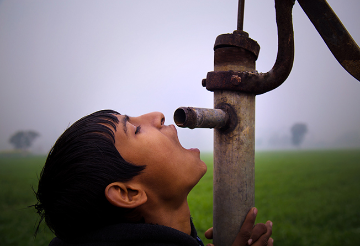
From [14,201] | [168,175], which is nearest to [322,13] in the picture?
[168,175]

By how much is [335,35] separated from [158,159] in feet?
3.73

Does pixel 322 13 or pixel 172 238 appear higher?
pixel 322 13

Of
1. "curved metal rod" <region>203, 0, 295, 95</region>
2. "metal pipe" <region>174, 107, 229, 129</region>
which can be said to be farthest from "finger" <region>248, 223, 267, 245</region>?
"curved metal rod" <region>203, 0, 295, 95</region>

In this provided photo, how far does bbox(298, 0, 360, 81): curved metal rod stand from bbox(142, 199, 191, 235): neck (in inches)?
47.3

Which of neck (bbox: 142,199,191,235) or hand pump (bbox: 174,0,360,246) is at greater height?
hand pump (bbox: 174,0,360,246)

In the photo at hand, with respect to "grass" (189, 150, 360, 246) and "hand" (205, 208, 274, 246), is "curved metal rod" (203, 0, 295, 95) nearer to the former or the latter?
"hand" (205, 208, 274, 246)

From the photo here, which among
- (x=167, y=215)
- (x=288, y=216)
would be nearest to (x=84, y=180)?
(x=167, y=215)

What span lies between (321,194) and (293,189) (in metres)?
1.17

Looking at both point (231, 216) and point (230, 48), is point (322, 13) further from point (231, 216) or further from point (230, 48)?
point (231, 216)

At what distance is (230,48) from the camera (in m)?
1.32

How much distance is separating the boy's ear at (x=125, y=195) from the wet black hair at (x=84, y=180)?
4cm

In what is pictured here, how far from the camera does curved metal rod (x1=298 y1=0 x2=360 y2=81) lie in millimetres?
1071

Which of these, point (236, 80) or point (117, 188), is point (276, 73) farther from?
point (117, 188)

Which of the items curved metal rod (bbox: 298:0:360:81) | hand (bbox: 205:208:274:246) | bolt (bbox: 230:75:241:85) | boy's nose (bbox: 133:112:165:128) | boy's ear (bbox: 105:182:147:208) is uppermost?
curved metal rod (bbox: 298:0:360:81)
